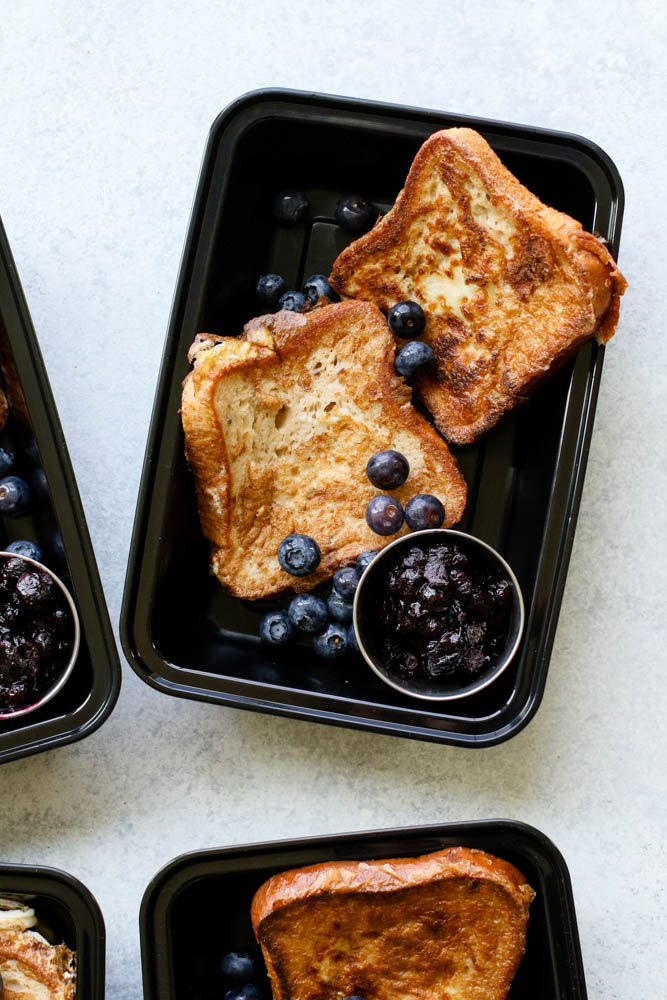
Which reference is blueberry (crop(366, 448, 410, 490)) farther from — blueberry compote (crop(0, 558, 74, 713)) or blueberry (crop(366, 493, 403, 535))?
blueberry compote (crop(0, 558, 74, 713))

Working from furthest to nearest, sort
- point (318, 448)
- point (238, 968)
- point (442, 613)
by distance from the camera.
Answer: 1. point (318, 448)
2. point (238, 968)
3. point (442, 613)

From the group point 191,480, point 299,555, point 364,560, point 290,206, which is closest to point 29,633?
point 191,480

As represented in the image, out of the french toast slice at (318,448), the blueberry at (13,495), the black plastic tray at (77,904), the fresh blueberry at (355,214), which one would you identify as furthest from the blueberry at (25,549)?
the fresh blueberry at (355,214)

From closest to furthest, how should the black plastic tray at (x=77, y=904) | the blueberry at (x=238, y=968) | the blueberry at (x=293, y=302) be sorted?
the black plastic tray at (x=77, y=904) < the blueberry at (x=238, y=968) < the blueberry at (x=293, y=302)

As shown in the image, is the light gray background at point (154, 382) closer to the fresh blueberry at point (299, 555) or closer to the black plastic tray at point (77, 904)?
the black plastic tray at point (77, 904)

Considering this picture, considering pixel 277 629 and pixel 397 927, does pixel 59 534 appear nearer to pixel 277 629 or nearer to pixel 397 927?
pixel 277 629

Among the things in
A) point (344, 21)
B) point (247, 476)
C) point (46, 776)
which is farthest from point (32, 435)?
point (344, 21)

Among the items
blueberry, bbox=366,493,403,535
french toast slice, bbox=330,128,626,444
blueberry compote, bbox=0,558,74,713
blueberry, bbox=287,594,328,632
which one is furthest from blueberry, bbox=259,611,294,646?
french toast slice, bbox=330,128,626,444
